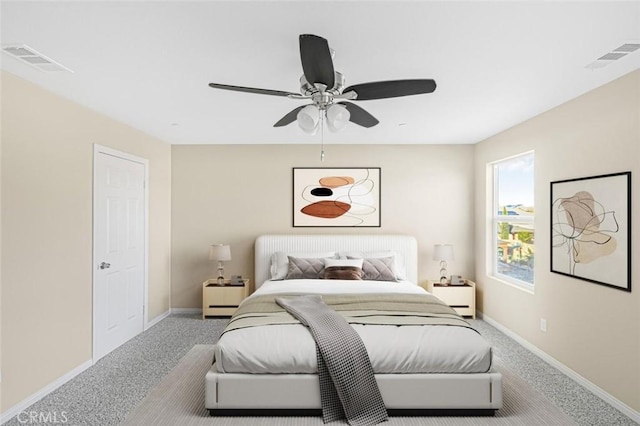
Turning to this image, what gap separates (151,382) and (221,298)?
6.31 ft

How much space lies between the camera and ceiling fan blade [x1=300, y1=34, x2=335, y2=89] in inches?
69.7

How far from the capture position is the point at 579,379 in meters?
3.27

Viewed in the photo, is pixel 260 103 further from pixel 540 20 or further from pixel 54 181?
pixel 540 20

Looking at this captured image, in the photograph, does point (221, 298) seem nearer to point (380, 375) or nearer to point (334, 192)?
point (334, 192)

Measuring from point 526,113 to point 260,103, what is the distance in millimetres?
2588

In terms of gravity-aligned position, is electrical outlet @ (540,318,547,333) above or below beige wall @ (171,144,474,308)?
below

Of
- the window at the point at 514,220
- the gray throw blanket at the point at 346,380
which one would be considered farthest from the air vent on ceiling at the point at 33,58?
the window at the point at 514,220

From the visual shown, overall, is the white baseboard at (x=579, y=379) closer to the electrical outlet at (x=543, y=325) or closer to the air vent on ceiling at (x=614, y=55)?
the electrical outlet at (x=543, y=325)

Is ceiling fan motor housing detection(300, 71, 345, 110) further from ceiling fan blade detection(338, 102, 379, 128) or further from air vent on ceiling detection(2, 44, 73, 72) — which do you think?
air vent on ceiling detection(2, 44, 73, 72)

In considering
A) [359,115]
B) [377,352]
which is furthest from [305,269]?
[359,115]

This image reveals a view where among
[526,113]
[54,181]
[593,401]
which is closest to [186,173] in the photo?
[54,181]

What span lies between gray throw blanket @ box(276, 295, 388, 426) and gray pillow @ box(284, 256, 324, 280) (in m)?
2.02

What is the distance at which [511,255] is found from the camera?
473 centimetres

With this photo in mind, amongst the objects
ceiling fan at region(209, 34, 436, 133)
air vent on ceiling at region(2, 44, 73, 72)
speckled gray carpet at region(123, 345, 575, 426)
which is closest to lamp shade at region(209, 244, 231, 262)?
speckled gray carpet at region(123, 345, 575, 426)
